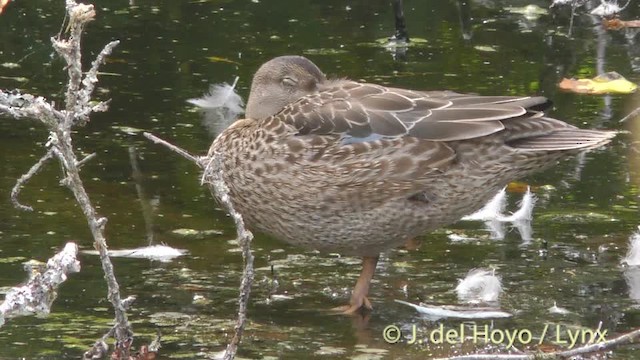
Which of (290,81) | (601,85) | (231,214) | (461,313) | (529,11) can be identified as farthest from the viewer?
(529,11)

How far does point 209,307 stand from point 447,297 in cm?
110

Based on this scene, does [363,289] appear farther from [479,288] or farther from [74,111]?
[74,111]

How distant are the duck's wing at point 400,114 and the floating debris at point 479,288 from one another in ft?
2.12

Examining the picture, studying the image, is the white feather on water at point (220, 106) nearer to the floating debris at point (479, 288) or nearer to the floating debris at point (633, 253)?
the floating debris at point (479, 288)

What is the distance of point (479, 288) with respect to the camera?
6.29 m

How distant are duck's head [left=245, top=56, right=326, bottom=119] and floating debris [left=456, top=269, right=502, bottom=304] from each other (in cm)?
131

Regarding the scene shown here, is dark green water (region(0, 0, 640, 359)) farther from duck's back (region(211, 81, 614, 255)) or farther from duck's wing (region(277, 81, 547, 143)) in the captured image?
duck's wing (region(277, 81, 547, 143))

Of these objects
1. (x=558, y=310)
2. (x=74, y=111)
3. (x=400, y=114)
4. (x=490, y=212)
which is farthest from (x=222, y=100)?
(x=74, y=111)

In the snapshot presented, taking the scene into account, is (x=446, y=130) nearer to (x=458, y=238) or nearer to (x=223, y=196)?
(x=458, y=238)

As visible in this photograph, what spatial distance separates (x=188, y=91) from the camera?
9469 mm

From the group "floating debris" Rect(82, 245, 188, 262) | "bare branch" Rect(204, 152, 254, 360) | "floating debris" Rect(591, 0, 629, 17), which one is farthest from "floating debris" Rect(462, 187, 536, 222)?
"floating debris" Rect(591, 0, 629, 17)

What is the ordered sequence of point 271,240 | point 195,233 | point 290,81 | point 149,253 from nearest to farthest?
point 149,253 < point 290,81 < point 195,233 < point 271,240

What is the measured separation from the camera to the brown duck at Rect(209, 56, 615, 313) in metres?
6.26

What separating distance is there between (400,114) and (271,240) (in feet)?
4.06
